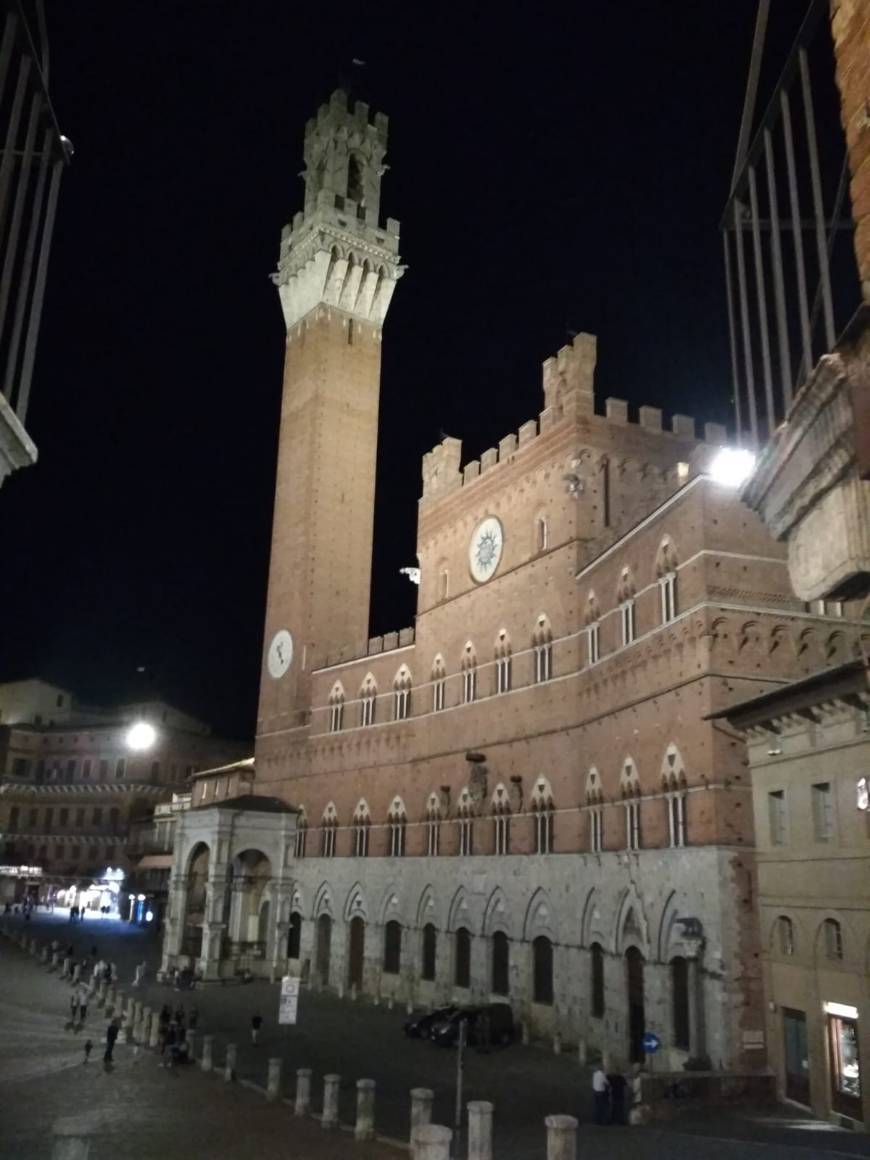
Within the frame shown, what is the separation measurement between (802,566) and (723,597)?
18.1m

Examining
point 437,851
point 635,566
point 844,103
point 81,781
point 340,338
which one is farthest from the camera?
point 81,781

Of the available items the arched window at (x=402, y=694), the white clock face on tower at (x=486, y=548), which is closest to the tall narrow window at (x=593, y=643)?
the white clock face on tower at (x=486, y=548)

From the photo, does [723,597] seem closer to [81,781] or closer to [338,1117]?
[338,1117]

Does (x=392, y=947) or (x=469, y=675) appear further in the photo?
(x=392, y=947)

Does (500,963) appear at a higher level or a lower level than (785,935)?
lower

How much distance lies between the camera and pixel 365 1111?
55.5 feet

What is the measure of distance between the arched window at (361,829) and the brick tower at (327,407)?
736cm

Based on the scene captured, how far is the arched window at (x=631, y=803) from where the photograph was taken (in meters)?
25.3

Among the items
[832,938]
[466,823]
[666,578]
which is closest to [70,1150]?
[832,938]

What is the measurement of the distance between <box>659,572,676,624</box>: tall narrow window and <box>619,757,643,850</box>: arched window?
4.11m

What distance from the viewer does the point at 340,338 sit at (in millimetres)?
53094

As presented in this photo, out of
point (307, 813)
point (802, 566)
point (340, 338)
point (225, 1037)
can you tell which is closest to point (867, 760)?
point (802, 566)

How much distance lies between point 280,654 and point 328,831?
394 inches

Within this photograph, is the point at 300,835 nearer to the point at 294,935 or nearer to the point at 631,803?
the point at 294,935
